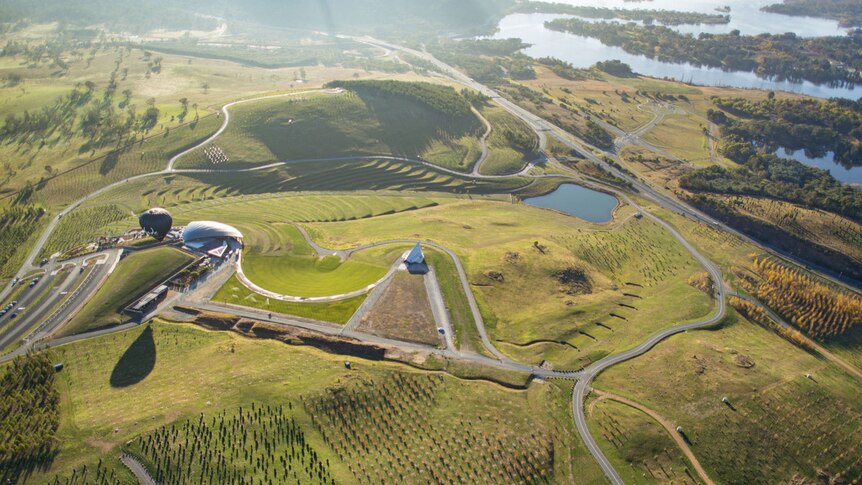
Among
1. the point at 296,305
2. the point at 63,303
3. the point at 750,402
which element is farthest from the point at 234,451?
the point at 750,402

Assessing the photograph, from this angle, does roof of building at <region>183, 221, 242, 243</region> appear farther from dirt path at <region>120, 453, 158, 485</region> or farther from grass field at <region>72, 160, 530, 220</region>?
dirt path at <region>120, 453, 158, 485</region>

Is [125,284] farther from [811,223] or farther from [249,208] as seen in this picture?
[811,223]

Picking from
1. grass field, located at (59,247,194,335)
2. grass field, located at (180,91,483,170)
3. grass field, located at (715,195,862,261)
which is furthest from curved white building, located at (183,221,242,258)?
grass field, located at (715,195,862,261)

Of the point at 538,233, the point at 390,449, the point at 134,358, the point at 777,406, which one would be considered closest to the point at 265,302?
the point at 134,358

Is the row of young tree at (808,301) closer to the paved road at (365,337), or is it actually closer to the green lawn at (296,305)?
the paved road at (365,337)

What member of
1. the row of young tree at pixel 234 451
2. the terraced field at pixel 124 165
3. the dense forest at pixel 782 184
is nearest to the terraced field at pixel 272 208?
the terraced field at pixel 124 165

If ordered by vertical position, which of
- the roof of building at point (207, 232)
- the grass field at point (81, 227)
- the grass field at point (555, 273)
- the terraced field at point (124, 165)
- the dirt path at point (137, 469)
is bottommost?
the dirt path at point (137, 469)
